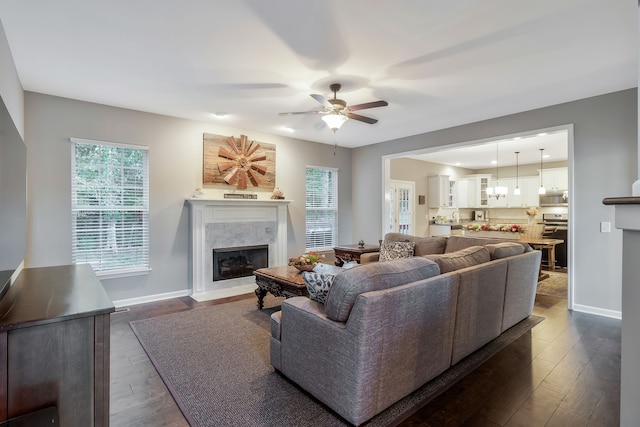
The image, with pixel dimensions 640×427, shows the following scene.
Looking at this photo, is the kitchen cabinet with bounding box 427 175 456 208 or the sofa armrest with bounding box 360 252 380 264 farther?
the kitchen cabinet with bounding box 427 175 456 208

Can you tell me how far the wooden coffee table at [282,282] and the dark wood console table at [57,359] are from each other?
6.44ft

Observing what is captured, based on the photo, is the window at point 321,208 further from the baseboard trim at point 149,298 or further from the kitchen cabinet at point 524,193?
the kitchen cabinet at point 524,193

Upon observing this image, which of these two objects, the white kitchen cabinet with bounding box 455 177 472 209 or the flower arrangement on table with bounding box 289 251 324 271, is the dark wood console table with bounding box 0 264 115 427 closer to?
the flower arrangement on table with bounding box 289 251 324 271

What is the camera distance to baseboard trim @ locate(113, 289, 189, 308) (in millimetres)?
4473

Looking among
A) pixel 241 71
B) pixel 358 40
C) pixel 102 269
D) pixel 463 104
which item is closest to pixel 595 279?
pixel 463 104

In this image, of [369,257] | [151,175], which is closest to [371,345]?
[369,257]

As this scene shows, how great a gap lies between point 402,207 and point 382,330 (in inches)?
268

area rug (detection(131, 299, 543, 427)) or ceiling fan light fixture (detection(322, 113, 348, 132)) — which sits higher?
ceiling fan light fixture (detection(322, 113, 348, 132))

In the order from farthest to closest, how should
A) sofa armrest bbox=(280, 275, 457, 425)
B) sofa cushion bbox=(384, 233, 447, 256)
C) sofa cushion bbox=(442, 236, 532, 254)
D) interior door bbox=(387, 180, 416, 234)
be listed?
interior door bbox=(387, 180, 416, 234)
sofa cushion bbox=(384, 233, 447, 256)
sofa cushion bbox=(442, 236, 532, 254)
sofa armrest bbox=(280, 275, 457, 425)

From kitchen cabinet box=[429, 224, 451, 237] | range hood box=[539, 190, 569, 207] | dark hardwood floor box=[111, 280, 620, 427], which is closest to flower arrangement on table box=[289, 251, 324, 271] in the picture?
dark hardwood floor box=[111, 280, 620, 427]

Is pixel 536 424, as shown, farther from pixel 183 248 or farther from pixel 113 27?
pixel 183 248

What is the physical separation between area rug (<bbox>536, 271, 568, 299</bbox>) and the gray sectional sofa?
3047mm

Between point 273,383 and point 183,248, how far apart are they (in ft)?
10.5

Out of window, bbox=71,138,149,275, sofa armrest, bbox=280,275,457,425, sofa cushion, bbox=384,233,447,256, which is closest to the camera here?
sofa armrest, bbox=280,275,457,425
